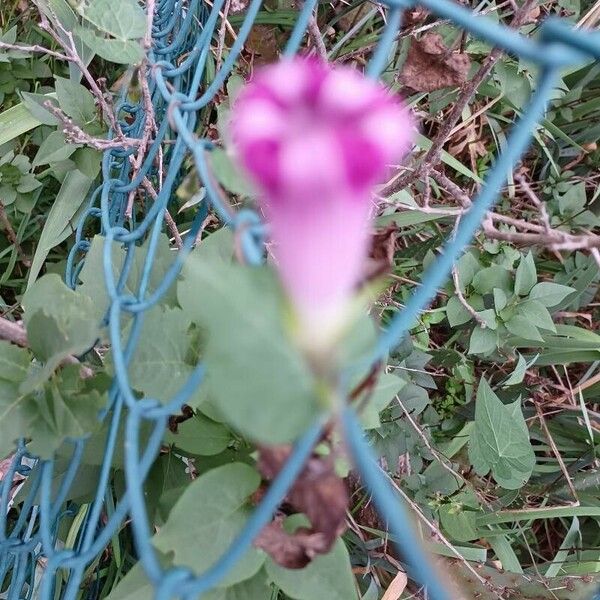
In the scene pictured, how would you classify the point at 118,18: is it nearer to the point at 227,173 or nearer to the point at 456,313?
the point at 227,173

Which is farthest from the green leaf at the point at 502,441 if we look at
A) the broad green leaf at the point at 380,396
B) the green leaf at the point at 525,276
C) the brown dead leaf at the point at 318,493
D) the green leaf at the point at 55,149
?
the green leaf at the point at 55,149

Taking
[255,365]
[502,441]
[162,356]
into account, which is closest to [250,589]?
[162,356]

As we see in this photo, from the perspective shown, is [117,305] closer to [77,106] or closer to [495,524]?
[77,106]

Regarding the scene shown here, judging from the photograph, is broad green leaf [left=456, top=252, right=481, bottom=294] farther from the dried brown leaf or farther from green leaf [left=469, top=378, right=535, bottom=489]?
the dried brown leaf

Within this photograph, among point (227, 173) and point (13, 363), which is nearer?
point (227, 173)

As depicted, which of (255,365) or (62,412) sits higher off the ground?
(255,365)

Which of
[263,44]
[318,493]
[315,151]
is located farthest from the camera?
[263,44]
